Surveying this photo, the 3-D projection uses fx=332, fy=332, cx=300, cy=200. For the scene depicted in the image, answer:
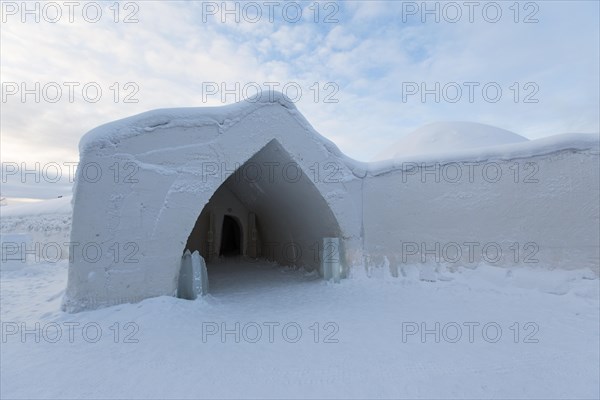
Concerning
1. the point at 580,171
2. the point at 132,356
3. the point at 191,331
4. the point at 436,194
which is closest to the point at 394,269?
the point at 436,194

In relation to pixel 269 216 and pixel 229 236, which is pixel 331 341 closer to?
pixel 269 216

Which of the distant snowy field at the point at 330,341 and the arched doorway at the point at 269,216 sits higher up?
the arched doorway at the point at 269,216

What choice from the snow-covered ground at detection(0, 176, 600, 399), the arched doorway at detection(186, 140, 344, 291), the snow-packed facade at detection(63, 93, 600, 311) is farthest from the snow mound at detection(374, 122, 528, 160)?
the snow-covered ground at detection(0, 176, 600, 399)

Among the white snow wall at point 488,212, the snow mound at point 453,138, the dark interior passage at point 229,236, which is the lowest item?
the dark interior passage at point 229,236

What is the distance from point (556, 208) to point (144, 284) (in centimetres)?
818

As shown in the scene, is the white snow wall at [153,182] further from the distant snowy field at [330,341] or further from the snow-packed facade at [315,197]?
the distant snowy field at [330,341]

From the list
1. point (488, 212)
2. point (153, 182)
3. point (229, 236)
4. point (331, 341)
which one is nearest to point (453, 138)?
point (488, 212)

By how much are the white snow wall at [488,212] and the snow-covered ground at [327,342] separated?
1.43ft

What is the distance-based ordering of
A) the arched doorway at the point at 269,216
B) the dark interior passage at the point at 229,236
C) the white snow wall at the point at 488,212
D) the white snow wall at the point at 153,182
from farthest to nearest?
the dark interior passage at the point at 229,236
the arched doorway at the point at 269,216
the white snow wall at the point at 488,212
the white snow wall at the point at 153,182

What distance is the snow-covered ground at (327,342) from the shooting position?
344 cm

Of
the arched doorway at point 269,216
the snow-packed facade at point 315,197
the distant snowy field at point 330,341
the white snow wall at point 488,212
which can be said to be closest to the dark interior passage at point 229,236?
the arched doorway at point 269,216

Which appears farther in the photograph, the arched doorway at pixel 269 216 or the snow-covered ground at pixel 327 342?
the arched doorway at pixel 269 216

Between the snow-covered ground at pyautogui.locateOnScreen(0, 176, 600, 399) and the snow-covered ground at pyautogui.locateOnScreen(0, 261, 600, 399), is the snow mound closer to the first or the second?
the snow-covered ground at pyautogui.locateOnScreen(0, 176, 600, 399)

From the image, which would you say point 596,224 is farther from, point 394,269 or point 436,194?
point 394,269
